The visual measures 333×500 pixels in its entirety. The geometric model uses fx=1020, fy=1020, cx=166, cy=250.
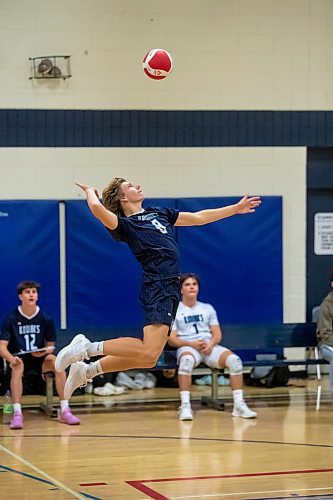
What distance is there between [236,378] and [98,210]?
13.9 feet

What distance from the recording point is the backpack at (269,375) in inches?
521

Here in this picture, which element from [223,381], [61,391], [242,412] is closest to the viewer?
[61,391]

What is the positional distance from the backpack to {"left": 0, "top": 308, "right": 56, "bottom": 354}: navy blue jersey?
335 cm

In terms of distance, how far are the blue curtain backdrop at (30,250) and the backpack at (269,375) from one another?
268 cm

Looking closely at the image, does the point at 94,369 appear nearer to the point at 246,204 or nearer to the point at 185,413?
the point at 246,204

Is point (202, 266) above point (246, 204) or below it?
below

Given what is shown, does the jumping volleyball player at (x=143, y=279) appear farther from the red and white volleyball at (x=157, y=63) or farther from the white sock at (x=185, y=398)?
the white sock at (x=185, y=398)

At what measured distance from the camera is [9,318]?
11.0 metres

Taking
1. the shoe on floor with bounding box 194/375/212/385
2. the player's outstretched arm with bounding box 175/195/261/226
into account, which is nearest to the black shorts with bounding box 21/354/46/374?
the shoe on floor with bounding box 194/375/212/385

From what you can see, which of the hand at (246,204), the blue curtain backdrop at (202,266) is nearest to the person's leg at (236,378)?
the blue curtain backdrop at (202,266)

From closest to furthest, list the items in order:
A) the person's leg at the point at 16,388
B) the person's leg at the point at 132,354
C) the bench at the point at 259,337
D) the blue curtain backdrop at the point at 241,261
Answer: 1. the person's leg at the point at 132,354
2. the person's leg at the point at 16,388
3. the bench at the point at 259,337
4. the blue curtain backdrop at the point at 241,261

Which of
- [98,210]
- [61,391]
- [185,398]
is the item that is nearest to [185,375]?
[185,398]

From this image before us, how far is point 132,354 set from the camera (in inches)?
295

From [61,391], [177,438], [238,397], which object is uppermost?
[61,391]
